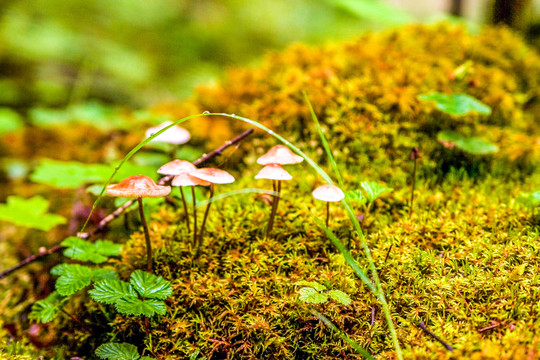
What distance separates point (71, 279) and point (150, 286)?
417mm

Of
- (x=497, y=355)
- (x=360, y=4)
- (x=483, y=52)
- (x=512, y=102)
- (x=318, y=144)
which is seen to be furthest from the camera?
(x=360, y=4)

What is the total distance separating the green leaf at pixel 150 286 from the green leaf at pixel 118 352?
0.21 m

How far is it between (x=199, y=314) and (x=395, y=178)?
1.34 metres

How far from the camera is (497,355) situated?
4.07ft

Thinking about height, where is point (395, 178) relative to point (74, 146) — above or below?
above

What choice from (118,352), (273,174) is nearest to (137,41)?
(273,174)

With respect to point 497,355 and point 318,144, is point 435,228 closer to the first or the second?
point 497,355

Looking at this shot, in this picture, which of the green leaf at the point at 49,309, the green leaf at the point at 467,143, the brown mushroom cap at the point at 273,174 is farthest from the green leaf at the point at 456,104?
the green leaf at the point at 49,309

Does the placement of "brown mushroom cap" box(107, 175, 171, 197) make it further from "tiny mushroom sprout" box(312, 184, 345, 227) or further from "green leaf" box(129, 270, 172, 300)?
"tiny mushroom sprout" box(312, 184, 345, 227)

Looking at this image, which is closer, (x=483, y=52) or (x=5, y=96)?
(x=483, y=52)

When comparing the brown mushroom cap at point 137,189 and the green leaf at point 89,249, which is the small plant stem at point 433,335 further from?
the green leaf at point 89,249

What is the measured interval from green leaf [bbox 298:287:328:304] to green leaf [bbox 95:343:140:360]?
0.70 meters

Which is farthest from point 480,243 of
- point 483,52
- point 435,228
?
point 483,52

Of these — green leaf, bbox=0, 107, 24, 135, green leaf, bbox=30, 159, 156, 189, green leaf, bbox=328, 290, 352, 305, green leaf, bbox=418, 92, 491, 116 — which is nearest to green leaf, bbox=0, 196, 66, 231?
green leaf, bbox=30, 159, 156, 189
